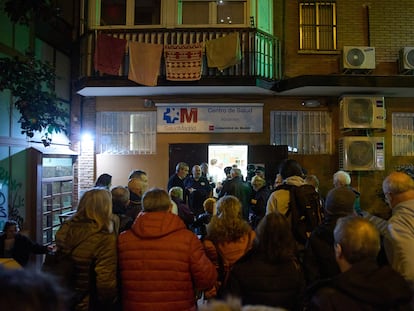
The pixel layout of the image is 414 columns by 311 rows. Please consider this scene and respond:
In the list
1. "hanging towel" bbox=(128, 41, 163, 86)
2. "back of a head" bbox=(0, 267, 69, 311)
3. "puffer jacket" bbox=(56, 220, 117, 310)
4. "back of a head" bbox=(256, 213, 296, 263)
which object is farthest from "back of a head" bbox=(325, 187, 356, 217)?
"hanging towel" bbox=(128, 41, 163, 86)

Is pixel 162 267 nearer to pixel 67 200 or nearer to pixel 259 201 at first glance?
pixel 259 201

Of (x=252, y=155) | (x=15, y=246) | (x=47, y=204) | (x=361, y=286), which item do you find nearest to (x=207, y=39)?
(x=252, y=155)

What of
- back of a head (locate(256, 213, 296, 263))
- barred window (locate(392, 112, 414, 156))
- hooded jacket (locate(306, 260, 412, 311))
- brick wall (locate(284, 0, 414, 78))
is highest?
brick wall (locate(284, 0, 414, 78))

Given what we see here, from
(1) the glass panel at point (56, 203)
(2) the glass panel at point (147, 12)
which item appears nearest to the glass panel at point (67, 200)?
(1) the glass panel at point (56, 203)

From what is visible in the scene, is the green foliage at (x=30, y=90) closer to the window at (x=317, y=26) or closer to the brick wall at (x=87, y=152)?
the brick wall at (x=87, y=152)

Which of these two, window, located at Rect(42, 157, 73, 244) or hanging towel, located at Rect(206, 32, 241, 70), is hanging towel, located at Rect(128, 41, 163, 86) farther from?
window, located at Rect(42, 157, 73, 244)

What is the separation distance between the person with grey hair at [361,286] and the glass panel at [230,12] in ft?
27.0

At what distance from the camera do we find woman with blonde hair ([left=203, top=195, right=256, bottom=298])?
3.45 metres

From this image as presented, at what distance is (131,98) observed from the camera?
10.3 meters

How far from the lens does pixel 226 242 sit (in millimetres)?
3461

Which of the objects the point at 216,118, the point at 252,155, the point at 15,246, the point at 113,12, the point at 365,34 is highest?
the point at 113,12

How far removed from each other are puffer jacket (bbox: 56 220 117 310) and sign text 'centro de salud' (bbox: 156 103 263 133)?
6.93 m

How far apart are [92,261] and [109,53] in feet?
22.7

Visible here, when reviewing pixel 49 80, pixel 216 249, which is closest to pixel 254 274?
pixel 216 249
